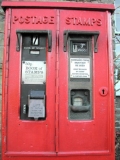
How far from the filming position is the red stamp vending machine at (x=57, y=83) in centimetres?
205

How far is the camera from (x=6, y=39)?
2105 mm

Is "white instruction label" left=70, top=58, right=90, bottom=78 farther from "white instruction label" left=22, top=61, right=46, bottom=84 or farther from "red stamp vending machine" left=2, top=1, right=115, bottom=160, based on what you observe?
"white instruction label" left=22, top=61, right=46, bottom=84

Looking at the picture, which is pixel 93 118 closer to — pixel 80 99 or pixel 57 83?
pixel 80 99

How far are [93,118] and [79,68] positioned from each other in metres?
0.53

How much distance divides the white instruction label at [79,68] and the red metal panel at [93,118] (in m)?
0.06

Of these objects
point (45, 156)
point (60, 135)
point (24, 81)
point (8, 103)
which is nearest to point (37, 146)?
point (45, 156)

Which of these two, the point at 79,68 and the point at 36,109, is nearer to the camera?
the point at 36,109

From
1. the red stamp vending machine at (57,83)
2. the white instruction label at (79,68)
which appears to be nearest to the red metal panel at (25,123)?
the red stamp vending machine at (57,83)

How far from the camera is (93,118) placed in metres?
2.10

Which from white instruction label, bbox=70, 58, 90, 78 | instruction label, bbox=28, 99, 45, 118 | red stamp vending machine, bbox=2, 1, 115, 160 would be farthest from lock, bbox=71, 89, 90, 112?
instruction label, bbox=28, 99, 45, 118

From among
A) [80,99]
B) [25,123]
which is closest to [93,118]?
[80,99]

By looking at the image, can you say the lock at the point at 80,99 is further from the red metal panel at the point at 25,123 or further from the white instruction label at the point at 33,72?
the white instruction label at the point at 33,72

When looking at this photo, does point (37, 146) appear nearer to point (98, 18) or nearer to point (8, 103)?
point (8, 103)

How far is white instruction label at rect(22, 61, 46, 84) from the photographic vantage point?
210 cm
